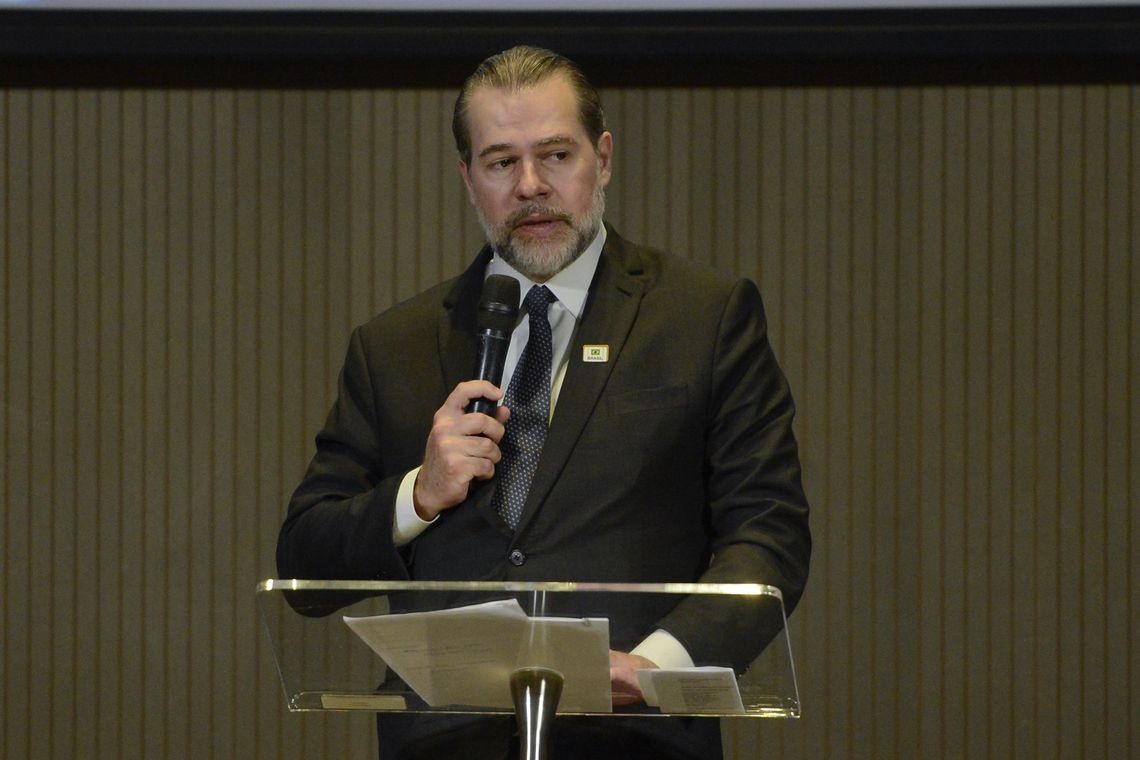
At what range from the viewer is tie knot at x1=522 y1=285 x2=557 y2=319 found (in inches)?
78.8

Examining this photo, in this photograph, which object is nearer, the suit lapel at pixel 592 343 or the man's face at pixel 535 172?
the suit lapel at pixel 592 343

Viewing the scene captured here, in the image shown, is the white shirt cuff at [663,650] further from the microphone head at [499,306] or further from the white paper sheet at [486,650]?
the microphone head at [499,306]

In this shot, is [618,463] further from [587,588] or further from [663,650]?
[587,588]

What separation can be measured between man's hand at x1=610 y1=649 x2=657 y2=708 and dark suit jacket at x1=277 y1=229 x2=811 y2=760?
330mm

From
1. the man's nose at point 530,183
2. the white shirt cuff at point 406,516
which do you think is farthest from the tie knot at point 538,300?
the white shirt cuff at point 406,516

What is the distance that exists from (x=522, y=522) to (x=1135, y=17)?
2.40 m

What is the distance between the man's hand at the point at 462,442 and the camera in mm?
1645

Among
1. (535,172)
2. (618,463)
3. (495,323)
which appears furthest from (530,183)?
(618,463)

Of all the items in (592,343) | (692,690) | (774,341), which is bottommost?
(692,690)

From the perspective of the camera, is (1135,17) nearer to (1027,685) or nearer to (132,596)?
(1027,685)

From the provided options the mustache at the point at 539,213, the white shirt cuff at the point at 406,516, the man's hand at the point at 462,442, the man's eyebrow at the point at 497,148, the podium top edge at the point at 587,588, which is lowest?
the podium top edge at the point at 587,588

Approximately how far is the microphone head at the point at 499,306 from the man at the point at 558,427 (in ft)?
0.46

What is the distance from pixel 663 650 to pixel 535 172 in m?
0.77

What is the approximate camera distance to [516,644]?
4.42ft
